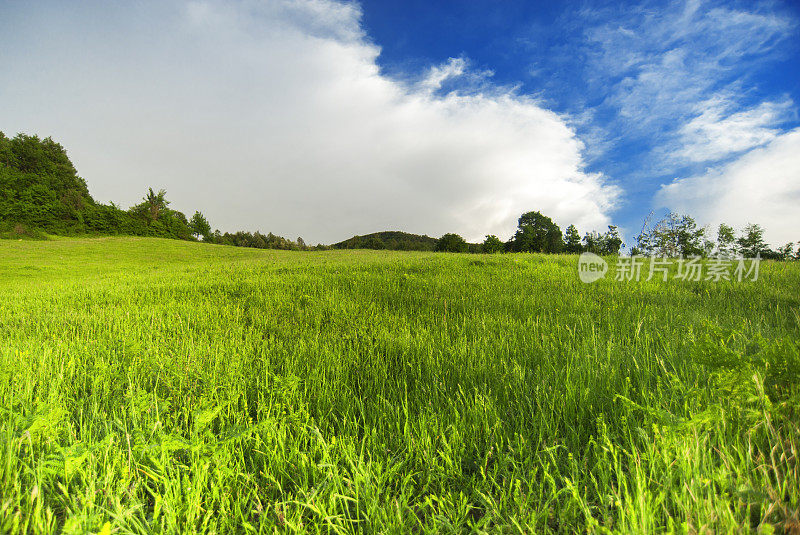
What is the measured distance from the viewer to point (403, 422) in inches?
85.7

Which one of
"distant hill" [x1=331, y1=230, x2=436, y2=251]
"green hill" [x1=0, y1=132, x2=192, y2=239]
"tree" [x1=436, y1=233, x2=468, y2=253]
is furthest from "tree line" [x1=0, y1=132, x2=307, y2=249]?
"tree" [x1=436, y1=233, x2=468, y2=253]

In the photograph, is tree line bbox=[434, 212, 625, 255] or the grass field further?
tree line bbox=[434, 212, 625, 255]

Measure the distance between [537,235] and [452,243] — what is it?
18843 mm

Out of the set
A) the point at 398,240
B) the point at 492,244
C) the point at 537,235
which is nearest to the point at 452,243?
the point at 492,244

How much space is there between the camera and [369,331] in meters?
4.33

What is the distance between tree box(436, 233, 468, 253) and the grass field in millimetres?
67602

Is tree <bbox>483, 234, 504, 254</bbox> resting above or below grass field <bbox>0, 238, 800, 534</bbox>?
above

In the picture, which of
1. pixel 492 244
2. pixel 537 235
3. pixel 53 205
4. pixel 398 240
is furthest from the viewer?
pixel 398 240

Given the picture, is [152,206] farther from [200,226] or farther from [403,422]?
[403,422]

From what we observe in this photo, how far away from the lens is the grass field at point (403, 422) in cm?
134

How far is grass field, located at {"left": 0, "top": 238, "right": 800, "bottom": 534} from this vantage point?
1336 millimetres

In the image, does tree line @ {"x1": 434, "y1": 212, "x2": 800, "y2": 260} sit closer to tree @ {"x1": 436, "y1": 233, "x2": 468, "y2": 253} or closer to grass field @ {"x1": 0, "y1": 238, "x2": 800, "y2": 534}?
tree @ {"x1": 436, "y1": 233, "x2": 468, "y2": 253}

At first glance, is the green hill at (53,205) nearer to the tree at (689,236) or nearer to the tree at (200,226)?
the tree at (200,226)

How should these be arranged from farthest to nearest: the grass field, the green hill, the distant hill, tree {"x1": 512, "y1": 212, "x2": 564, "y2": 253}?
1. the distant hill
2. tree {"x1": 512, "y1": 212, "x2": 564, "y2": 253}
3. the green hill
4. the grass field
